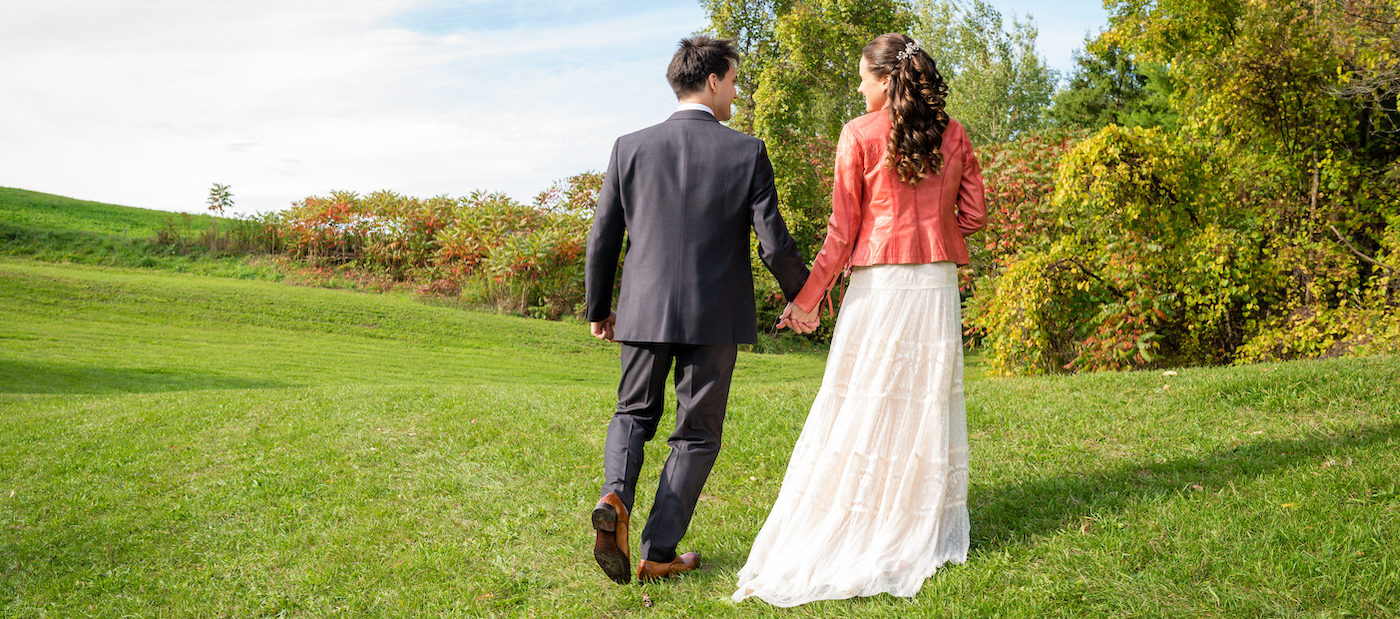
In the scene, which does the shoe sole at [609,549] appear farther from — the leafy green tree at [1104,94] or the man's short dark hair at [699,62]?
the leafy green tree at [1104,94]

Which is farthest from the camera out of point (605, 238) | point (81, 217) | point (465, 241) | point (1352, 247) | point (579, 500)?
point (81, 217)

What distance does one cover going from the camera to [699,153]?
333 cm

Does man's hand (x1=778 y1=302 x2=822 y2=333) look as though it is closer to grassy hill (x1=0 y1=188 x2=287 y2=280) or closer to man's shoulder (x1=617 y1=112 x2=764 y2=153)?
man's shoulder (x1=617 y1=112 x2=764 y2=153)

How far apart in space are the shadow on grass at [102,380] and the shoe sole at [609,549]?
30.0 ft

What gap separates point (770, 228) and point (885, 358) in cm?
70

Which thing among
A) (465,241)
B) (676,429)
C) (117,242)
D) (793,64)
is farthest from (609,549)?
(117,242)

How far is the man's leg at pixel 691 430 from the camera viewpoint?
3.41 meters

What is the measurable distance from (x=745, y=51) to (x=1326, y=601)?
15.4 m

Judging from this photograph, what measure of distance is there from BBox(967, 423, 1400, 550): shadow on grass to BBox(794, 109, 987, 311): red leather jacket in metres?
1.28

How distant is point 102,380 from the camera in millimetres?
10859

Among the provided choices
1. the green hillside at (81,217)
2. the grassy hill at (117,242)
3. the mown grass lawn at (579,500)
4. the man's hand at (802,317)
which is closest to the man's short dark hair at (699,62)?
the man's hand at (802,317)

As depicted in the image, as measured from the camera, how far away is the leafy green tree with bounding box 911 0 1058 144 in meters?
34.1

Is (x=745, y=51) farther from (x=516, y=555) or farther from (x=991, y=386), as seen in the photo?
(x=516, y=555)

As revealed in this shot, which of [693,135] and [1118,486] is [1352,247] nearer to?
[1118,486]
